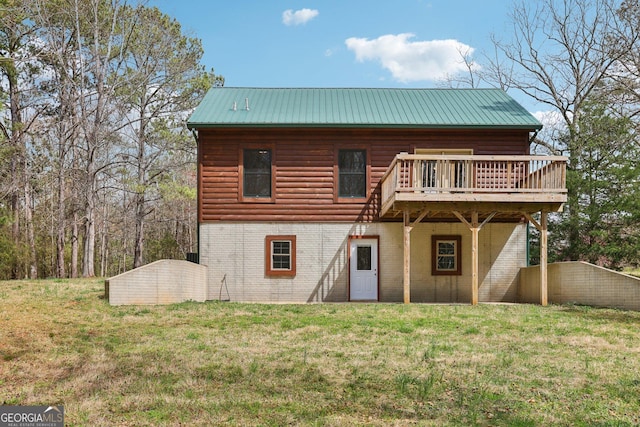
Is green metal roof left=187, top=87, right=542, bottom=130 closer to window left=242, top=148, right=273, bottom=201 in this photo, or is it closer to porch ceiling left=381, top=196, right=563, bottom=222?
window left=242, top=148, right=273, bottom=201

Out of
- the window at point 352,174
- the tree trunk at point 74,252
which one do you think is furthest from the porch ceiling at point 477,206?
the tree trunk at point 74,252

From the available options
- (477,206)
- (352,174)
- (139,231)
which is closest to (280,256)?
(352,174)

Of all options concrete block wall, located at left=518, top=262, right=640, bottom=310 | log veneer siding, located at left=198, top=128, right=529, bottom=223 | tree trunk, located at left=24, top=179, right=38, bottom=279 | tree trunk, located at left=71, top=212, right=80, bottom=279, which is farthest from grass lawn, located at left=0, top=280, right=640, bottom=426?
tree trunk, located at left=24, top=179, right=38, bottom=279

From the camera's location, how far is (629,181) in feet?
70.6

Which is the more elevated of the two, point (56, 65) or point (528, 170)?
point (56, 65)

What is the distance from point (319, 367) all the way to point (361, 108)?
12.3 metres

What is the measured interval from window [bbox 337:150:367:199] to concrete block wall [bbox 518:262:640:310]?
5.40 m

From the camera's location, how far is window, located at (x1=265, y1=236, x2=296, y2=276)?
17.8 metres

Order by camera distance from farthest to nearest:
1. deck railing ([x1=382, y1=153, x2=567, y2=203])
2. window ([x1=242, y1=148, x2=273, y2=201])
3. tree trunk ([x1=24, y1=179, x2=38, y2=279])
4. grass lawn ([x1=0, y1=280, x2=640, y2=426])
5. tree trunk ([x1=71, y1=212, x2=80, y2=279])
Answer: tree trunk ([x1=24, y1=179, x2=38, y2=279]), tree trunk ([x1=71, y1=212, x2=80, y2=279]), window ([x1=242, y1=148, x2=273, y2=201]), deck railing ([x1=382, y1=153, x2=567, y2=203]), grass lawn ([x1=0, y1=280, x2=640, y2=426])

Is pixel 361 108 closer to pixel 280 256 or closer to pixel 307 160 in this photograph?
pixel 307 160

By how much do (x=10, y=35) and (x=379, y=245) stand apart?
19490 mm

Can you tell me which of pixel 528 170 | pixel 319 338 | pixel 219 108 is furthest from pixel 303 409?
pixel 219 108

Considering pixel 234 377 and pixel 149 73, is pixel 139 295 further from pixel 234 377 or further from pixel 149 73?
pixel 149 73

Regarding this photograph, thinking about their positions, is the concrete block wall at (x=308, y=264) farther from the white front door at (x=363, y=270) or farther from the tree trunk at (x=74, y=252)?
the tree trunk at (x=74, y=252)
